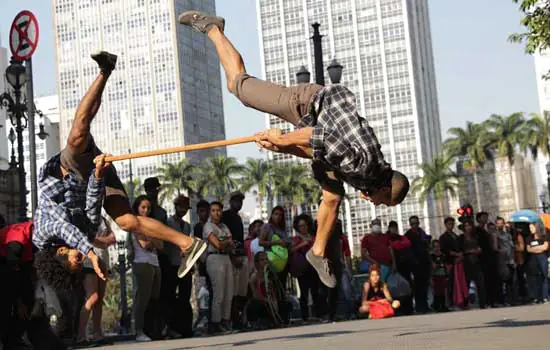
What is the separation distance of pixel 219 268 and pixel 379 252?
4.06 meters

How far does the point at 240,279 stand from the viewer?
1599 cm

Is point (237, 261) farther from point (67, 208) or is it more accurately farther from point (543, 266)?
point (543, 266)

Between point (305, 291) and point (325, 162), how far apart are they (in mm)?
9285

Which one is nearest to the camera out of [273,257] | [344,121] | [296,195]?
[344,121]

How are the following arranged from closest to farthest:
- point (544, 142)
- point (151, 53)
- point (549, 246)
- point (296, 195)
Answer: point (549, 246) < point (544, 142) < point (296, 195) < point (151, 53)

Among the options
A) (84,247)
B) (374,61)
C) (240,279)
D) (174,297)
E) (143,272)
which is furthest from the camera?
(374,61)

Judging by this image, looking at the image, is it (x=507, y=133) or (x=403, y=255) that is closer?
(x=403, y=255)

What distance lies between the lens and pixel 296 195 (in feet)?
424

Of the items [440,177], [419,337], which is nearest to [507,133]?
[440,177]

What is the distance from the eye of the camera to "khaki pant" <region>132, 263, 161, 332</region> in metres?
13.9

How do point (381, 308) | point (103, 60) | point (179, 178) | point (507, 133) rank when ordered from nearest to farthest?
point (103, 60)
point (381, 308)
point (507, 133)
point (179, 178)

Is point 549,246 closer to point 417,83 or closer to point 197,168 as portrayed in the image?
point 197,168

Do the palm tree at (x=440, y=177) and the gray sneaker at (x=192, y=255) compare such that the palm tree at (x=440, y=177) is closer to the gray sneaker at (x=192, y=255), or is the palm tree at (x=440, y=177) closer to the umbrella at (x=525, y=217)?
the umbrella at (x=525, y=217)

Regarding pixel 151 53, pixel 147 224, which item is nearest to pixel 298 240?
pixel 147 224
